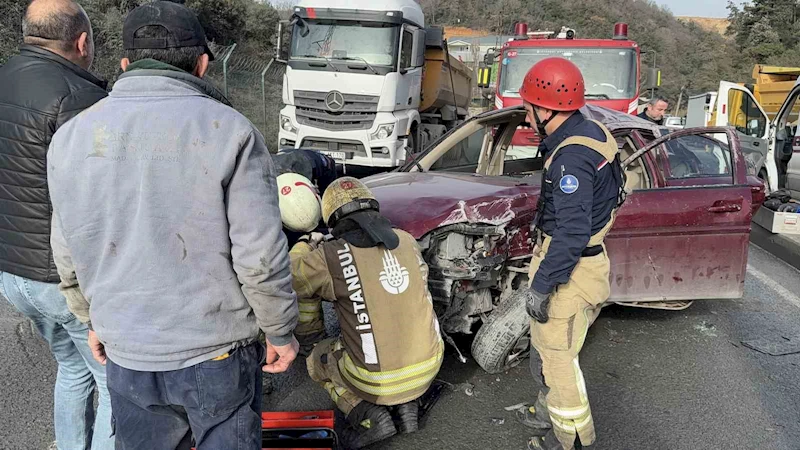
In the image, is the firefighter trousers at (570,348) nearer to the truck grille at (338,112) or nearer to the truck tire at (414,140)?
the truck grille at (338,112)

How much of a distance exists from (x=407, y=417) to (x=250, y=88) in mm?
13284

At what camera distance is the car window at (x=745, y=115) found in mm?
10336

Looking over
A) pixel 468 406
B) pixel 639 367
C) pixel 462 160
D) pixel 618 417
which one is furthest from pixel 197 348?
pixel 462 160

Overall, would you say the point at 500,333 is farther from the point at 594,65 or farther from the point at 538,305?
the point at 594,65

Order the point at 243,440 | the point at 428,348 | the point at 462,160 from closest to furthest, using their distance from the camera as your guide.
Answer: the point at 243,440 < the point at 428,348 < the point at 462,160

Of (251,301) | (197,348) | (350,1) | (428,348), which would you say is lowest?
(428,348)

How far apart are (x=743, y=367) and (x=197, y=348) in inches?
143

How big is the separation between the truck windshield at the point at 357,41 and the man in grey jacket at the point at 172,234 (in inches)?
341

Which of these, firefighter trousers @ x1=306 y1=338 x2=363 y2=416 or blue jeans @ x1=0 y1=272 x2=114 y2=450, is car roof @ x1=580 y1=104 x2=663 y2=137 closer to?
firefighter trousers @ x1=306 y1=338 x2=363 y2=416

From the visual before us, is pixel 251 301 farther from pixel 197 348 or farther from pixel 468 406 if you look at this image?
pixel 468 406

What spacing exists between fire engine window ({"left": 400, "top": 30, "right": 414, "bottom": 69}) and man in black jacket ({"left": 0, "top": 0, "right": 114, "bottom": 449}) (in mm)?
8169

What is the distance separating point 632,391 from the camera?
11.7 ft

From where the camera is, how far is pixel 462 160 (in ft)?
17.5

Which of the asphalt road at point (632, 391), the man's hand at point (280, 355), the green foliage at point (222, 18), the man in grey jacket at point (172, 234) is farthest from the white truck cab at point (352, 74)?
the green foliage at point (222, 18)
